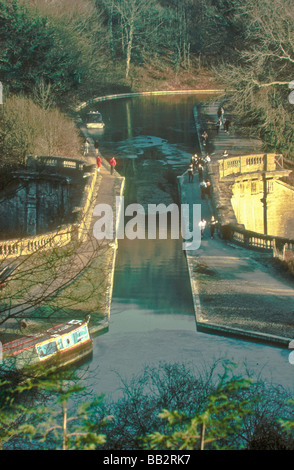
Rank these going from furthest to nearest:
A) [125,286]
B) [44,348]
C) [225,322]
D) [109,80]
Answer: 1. [109,80]
2. [125,286]
3. [225,322]
4. [44,348]

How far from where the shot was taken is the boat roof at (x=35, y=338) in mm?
22255

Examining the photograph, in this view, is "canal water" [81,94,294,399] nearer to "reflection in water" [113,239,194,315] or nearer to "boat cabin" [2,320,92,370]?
"reflection in water" [113,239,194,315]

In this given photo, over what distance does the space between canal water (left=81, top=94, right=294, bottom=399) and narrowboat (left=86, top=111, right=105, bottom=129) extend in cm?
1539

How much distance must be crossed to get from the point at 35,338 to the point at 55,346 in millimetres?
704

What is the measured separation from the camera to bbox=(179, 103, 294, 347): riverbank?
2711cm

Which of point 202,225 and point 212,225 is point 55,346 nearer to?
point 202,225

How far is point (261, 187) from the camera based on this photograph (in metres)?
52.7

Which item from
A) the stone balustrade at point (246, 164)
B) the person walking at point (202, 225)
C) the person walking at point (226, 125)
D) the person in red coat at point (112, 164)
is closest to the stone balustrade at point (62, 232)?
the person in red coat at point (112, 164)

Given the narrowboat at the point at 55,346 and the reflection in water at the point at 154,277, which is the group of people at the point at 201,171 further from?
the narrowboat at the point at 55,346

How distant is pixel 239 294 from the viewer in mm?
30562

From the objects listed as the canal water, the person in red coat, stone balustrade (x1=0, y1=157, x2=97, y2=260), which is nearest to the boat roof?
the canal water
